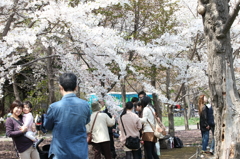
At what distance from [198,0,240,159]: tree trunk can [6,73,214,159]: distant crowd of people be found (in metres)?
1.98

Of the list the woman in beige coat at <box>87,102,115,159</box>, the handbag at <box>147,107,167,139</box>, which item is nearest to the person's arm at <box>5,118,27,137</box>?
the woman in beige coat at <box>87,102,115,159</box>

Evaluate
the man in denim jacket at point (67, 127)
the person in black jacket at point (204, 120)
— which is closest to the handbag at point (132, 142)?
the person in black jacket at point (204, 120)

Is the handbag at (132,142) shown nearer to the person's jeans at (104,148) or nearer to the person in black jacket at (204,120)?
the person's jeans at (104,148)

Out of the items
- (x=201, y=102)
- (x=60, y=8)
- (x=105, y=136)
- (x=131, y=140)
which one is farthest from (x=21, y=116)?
(x=201, y=102)

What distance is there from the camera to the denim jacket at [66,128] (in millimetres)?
3332

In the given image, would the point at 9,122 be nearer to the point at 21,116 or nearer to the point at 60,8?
the point at 21,116

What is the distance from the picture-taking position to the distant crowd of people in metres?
3.35

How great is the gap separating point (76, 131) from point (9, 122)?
2147mm

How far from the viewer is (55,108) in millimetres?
3350

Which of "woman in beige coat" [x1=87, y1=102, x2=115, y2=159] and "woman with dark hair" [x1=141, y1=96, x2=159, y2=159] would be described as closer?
"woman in beige coat" [x1=87, y1=102, x2=115, y2=159]

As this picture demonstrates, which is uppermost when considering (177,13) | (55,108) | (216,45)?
Answer: (177,13)

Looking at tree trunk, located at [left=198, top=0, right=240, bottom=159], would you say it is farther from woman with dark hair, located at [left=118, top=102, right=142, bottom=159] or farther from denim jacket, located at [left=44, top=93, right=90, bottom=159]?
denim jacket, located at [left=44, top=93, right=90, bottom=159]

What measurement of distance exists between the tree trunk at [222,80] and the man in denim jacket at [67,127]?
232cm

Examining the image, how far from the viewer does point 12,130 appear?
509cm
